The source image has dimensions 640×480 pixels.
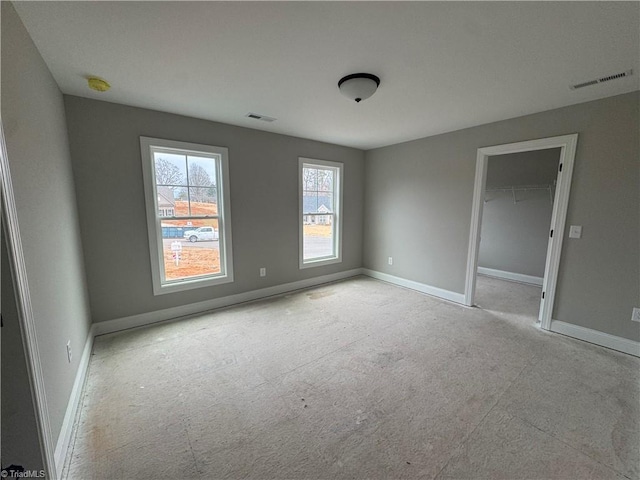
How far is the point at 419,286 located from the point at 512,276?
6.99 ft

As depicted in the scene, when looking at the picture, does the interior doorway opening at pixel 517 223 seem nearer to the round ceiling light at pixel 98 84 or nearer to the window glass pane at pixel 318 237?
the window glass pane at pixel 318 237

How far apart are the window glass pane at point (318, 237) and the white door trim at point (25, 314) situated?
327 centimetres

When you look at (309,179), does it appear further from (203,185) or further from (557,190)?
(557,190)

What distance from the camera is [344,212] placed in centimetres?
471

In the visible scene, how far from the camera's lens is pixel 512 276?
15.8ft

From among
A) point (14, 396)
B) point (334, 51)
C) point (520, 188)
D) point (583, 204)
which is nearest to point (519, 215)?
point (520, 188)

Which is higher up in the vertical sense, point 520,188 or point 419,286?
point 520,188

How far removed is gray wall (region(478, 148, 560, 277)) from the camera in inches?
174

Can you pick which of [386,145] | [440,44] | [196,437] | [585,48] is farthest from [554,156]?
[196,437]

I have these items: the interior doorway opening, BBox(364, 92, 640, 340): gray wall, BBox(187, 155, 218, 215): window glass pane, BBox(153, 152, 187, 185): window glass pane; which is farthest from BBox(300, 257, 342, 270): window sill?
the interior doorway opening

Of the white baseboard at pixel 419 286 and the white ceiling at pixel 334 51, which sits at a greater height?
the white ceiling at pixel 334 51

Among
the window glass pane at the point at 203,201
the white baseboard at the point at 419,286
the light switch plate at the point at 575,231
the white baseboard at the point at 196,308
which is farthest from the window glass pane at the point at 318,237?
the light switch plate at the point at 575,231

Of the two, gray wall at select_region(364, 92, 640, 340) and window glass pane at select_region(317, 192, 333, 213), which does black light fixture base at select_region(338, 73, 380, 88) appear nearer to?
gray wall at select_region(364, 92, 640, 340)

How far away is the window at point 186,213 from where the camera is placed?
2900mm
